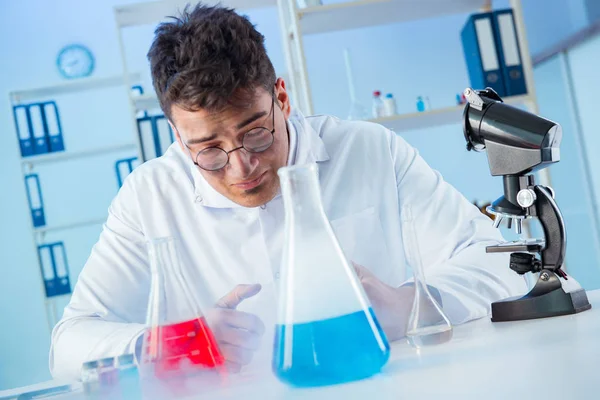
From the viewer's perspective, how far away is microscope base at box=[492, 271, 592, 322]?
0.93 m

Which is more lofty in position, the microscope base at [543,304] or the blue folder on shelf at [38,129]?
the blue folder on shelf at [38,129]

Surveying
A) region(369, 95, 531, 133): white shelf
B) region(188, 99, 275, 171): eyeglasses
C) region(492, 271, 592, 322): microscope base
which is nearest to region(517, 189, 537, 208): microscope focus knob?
region(492, 271, 592, 322): microscope base

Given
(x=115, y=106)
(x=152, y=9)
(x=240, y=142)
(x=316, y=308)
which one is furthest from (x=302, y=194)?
(x=115, y=106)

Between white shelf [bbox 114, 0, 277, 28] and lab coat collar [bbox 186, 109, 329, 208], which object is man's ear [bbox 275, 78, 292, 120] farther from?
white shelf [bbox 114, 0, 277, 28]

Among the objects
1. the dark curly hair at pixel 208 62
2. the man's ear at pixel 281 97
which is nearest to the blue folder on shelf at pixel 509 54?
the man's ear at pixel 281 97

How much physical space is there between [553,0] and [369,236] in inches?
114

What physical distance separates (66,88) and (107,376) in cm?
348

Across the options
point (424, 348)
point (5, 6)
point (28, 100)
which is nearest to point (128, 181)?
point (424, 348)

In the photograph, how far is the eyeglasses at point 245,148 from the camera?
4.24ft

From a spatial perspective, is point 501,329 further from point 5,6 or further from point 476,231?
point 5,6

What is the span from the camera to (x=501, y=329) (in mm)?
894

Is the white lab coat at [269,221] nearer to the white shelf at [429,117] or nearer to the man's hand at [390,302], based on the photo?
the man's hand at [390,302]

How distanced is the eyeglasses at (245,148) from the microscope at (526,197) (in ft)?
1.44

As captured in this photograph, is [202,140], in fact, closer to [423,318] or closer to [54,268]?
[423,318]
